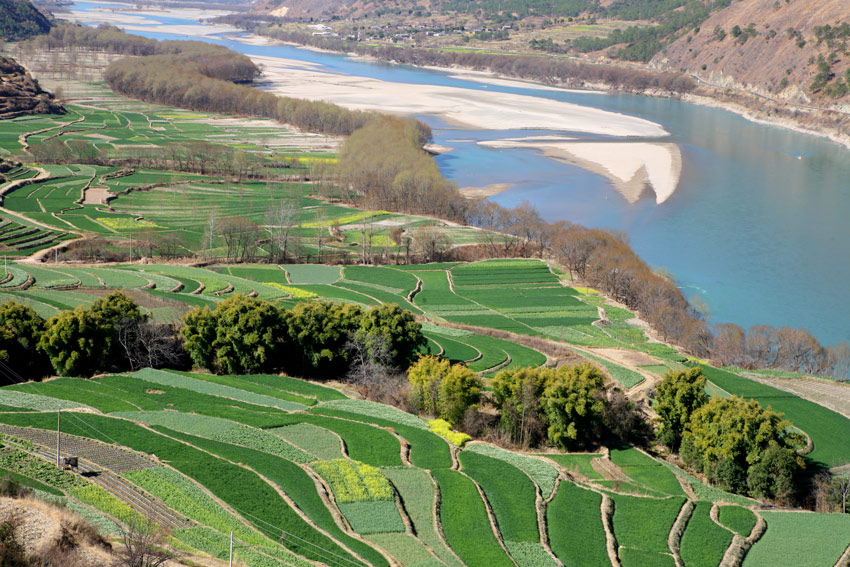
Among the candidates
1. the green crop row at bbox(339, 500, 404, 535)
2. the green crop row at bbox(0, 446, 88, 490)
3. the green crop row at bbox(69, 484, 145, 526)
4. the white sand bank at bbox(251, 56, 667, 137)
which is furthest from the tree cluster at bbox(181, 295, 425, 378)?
the white sand bank at bbox(251, 56, 667, 137)

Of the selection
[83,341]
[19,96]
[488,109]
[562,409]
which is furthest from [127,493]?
[488,109]

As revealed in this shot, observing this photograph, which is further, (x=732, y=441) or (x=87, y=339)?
(x=87, y=339)

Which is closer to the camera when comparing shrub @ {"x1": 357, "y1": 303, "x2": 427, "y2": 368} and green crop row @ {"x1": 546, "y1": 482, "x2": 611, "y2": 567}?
green crop row @ {"x1": 546, "y1": 482, "x2": 611, "y2": 567}

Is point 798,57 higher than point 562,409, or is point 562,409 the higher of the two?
point 798,57

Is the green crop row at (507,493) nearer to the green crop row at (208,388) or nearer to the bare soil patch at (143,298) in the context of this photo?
the green crop row at (208,388)

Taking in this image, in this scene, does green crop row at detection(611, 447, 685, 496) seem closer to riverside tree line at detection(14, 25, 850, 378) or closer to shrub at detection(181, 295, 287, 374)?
riverside tree line at detection(14, 25, 850, 378)

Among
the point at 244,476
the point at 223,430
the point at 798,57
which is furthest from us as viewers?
the point at 798,57

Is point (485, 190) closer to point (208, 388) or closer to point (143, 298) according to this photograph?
point (143, 298)

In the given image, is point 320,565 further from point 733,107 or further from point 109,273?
point 733,107
